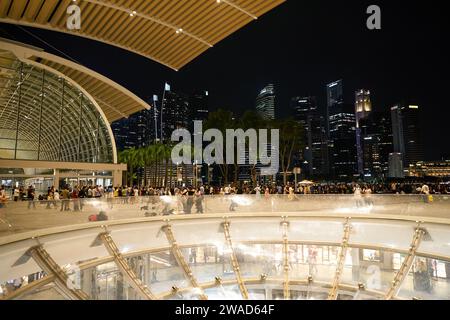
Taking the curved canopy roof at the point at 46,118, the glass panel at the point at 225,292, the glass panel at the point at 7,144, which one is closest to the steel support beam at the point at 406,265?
the glass panel at the point at 225,292

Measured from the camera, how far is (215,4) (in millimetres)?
16297

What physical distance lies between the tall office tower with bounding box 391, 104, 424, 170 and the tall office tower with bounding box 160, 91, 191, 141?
10268 cm

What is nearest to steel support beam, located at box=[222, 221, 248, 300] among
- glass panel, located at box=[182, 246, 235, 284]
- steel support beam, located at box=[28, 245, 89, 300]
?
glass panel, located at box=[182, 246, 235, 284]

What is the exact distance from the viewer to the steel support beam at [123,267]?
13703 mm

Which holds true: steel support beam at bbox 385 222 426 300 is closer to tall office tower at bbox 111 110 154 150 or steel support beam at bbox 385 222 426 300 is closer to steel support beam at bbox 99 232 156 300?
steel support beam at bbox 99 232 156 300

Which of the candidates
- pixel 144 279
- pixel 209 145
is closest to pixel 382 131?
pixel 209 145

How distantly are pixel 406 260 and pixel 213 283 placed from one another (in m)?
9.63

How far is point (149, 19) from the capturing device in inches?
687

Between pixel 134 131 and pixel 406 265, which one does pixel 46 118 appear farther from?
pixel 134 131

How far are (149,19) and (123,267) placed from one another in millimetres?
12822

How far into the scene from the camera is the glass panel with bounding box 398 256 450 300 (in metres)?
14.2

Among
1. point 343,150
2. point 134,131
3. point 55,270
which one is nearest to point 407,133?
point 343,150

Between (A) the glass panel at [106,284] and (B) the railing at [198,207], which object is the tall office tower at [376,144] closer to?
(B) the railing at [198,207]
